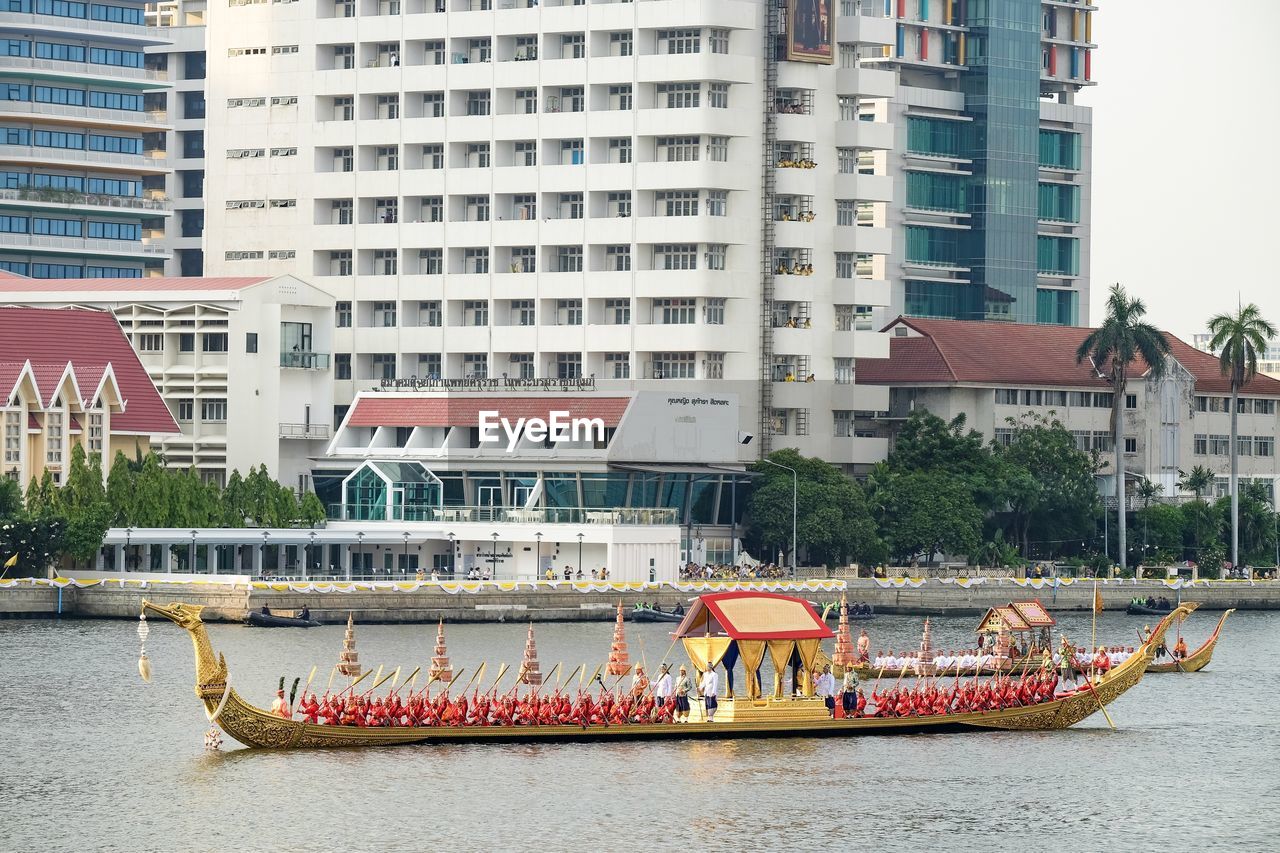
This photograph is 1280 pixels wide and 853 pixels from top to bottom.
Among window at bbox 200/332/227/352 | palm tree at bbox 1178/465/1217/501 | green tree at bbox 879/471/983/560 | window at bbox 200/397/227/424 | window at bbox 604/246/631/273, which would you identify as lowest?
green tree at bbox 879/471/983/560

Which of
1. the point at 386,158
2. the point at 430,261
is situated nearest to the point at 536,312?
the point at 430,261

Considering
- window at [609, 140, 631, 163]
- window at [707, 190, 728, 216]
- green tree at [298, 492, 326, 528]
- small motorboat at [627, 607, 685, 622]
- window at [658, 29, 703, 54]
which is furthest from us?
window at [609, 140, 631, 163]

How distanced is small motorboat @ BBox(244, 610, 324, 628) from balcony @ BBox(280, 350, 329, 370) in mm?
35768

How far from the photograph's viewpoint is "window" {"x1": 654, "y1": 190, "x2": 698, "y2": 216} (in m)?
166

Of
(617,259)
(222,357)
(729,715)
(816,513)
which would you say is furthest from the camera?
(617,259)

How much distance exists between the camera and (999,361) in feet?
611

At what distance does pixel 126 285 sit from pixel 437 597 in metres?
39.1

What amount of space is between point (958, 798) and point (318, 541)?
7291 centimetres

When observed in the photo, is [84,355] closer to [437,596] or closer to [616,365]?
[437,596]

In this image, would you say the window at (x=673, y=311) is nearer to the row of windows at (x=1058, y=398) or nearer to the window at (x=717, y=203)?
the window at (x=717, y=203)

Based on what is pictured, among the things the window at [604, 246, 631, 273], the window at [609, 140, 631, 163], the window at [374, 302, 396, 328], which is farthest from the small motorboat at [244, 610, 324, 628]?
the window at [609, 140, 631, 163]

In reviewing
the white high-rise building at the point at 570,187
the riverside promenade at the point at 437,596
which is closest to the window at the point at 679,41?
the white high-rise building at the point at 570,187

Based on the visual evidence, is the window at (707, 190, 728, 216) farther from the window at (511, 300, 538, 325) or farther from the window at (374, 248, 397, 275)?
the window at (374, 248, 397, 275)

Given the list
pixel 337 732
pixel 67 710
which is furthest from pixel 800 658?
pixel 67 710
